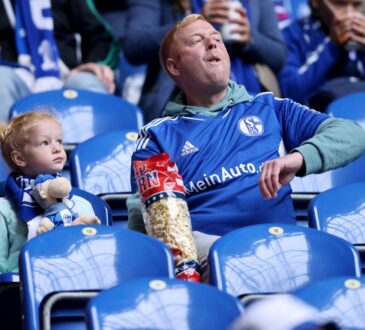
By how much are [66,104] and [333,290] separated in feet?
7.08

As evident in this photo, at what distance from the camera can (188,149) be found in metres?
4.72

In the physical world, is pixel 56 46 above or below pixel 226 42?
above

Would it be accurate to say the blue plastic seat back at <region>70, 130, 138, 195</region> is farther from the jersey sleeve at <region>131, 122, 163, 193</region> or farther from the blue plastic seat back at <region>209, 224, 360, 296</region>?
the blue plastic seat back at <region>209, 224, 360, 296</region>

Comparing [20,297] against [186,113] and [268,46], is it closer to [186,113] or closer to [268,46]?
[186,113]

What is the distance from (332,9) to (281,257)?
2.65 meters

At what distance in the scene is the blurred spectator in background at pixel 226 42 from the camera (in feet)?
20.3

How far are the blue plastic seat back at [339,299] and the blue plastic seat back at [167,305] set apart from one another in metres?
0.20

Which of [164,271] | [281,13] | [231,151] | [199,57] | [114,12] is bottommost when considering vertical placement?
[164,271]

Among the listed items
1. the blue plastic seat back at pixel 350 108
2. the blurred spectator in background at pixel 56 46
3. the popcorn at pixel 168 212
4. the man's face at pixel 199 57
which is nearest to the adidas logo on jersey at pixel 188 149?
the man's face at pixel 199 57

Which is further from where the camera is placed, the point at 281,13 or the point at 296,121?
the point at 281,13

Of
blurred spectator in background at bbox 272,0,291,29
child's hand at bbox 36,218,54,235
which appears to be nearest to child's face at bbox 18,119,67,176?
child's hand at bbox 36,218,54,235

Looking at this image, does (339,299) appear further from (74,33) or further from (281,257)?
(74,33)

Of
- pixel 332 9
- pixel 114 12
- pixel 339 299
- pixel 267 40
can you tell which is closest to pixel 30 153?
pixel 339 299

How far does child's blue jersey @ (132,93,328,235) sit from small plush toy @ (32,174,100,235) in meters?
0.30
